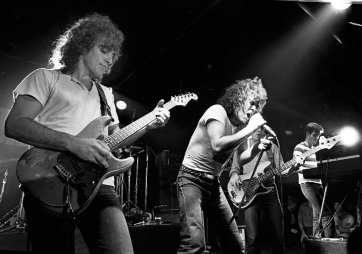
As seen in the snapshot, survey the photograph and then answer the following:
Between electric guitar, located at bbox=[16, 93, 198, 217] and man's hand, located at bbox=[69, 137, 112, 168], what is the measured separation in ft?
0.18

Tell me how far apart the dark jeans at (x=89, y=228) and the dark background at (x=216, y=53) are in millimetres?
4391

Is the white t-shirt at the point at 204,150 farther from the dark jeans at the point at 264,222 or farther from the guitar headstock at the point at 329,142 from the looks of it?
the guitar headstock at the point at 329,142

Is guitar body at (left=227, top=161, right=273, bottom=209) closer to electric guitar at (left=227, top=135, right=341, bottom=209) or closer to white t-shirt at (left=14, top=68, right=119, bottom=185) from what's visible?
electric guitar at (left=227, top=135, right=341, bottom=209)

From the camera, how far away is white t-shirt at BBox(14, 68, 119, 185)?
1999mm

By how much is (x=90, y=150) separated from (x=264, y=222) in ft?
10.0

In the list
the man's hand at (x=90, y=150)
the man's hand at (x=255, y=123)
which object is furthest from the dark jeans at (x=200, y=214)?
the man's hand at (x=90, y=150)

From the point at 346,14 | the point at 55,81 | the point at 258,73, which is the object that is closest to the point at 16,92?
the point at 55,81

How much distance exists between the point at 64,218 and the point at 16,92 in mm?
871

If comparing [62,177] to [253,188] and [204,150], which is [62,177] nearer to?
[204,150]

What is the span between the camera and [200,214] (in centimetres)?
290

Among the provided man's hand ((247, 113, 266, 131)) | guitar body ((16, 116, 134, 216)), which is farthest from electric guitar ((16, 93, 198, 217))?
man's hand ((247, 113, 266, 131))

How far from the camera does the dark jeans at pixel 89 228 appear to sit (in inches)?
68.8

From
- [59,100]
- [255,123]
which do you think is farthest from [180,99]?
[59,100]

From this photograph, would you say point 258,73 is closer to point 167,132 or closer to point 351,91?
point 351,91
